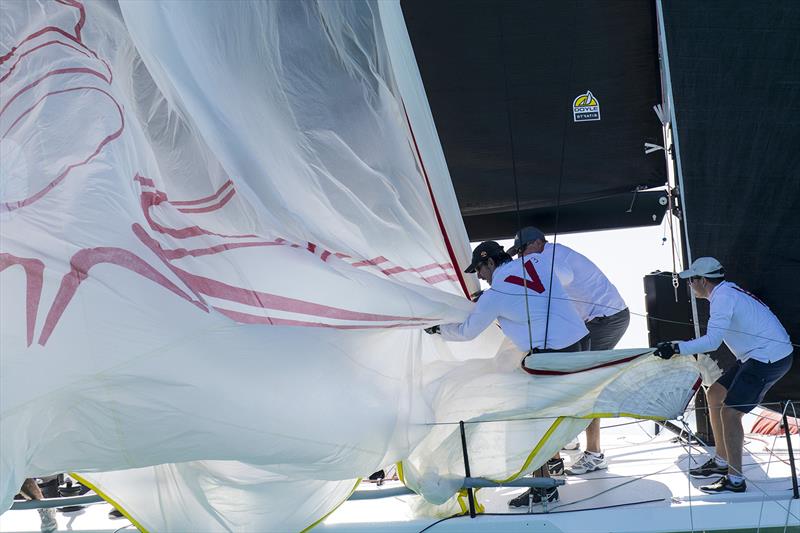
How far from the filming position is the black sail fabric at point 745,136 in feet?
15.2

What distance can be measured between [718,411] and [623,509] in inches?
25.4

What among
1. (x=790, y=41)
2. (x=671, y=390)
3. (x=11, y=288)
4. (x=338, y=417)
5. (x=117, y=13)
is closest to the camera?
(x=11, y=288)

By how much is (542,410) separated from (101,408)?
166cm

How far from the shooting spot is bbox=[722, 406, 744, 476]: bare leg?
402 cm

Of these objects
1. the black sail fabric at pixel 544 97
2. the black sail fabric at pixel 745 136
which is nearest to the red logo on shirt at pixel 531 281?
the black sail fabric at pixel 745 136

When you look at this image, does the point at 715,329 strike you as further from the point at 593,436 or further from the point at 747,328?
the point at 593,436

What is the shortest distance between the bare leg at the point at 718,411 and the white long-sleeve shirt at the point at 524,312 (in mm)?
614

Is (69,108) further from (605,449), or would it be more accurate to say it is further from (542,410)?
→ (605,449)

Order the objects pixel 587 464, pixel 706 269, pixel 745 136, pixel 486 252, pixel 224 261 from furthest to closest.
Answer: pixel 745 136, pixel 587 464, pixel 706 269, pixel 486 252, pixel 224 261

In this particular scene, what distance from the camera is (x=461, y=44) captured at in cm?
519

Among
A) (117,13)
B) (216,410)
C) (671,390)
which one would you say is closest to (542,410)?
(671,390)

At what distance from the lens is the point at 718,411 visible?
13.7 ft

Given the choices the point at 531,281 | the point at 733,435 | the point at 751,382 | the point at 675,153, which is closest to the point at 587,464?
the point at 733,435

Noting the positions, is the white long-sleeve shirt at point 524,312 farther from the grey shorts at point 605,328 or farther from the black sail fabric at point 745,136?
the black sail fabric at point 745,136
